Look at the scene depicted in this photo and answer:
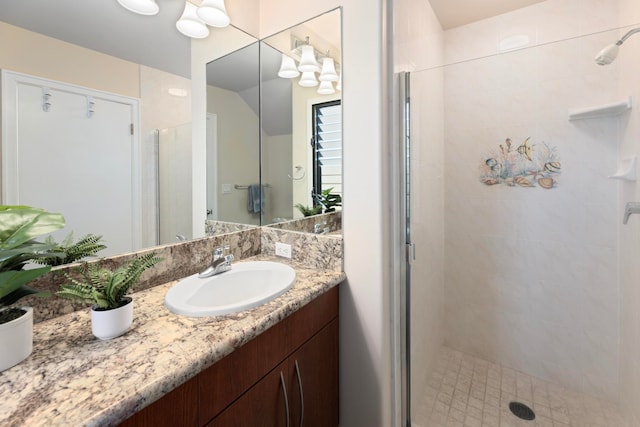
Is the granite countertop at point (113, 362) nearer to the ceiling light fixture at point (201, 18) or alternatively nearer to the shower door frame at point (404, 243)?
the shower door frame at point (404, 243)

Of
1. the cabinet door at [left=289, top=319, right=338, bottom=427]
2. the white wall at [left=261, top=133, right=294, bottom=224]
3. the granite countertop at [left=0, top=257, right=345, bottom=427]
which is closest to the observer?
the granite countertop at [left=0, top=257, right=345, bottom=427]

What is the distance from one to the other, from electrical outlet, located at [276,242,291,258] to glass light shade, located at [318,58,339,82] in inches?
Answer: 33.1

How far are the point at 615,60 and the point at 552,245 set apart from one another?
3.54 feet

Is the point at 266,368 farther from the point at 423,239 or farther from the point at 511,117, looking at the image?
the point at 511,117

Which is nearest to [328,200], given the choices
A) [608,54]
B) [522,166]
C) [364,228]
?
[364,228]

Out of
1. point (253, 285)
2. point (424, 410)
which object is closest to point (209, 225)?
point (253, 285)

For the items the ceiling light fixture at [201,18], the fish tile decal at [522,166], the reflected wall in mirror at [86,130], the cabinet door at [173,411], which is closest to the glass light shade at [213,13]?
the ceiling light fixture at [201,18]

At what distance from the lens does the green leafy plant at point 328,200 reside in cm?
142

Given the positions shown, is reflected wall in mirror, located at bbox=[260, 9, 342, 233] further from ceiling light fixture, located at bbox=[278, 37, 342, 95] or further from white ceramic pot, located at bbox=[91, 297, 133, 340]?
white ceramic pot, located at bbox=[91, 297, 133, 340]

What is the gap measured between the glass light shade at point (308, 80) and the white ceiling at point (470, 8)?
1.02 m

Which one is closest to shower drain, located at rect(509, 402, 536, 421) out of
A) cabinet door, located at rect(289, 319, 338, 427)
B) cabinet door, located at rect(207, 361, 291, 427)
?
cabinet door, located at rect(289, 319, 338, 427)

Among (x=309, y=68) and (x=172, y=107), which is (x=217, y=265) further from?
(x=309, y=68)

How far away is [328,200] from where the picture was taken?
4.89ft

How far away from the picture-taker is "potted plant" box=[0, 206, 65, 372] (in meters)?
0.59
